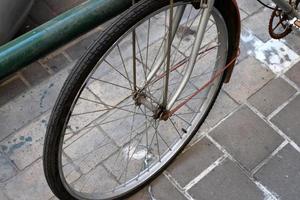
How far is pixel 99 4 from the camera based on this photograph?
4.32ft

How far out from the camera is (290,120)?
2.59m

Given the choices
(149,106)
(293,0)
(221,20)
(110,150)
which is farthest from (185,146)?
(293,0)

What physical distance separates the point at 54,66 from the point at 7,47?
1.59 m

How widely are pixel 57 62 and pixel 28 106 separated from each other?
350 millimetres

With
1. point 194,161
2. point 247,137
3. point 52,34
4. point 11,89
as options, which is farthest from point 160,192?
point 52,34

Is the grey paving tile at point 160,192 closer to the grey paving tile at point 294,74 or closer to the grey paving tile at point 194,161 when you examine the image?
the grey paving tile at point 194,161

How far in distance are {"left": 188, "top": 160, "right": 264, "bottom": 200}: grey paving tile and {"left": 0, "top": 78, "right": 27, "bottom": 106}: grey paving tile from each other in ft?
3.69

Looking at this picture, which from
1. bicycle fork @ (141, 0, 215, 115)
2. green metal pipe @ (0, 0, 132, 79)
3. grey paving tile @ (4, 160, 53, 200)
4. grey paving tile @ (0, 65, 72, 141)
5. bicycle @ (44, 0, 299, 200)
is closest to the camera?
green metal pipe @ (0, 0, 132, 79)

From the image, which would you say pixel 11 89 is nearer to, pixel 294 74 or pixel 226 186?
pixel 226 186

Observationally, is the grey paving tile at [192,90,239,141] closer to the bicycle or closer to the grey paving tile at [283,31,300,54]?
the bicycle

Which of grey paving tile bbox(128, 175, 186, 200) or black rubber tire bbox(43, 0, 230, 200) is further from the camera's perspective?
grey paving tile bbox(128, 175, 186, 200)

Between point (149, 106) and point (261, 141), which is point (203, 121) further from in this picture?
point (149, 106)

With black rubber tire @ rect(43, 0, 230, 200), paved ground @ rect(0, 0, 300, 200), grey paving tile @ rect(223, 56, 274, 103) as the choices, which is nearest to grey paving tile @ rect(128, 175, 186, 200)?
paved ground @ rect(0, 0, 300, 200)

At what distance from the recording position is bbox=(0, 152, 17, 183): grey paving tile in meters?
2.35
